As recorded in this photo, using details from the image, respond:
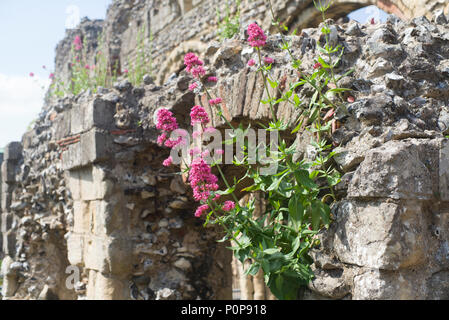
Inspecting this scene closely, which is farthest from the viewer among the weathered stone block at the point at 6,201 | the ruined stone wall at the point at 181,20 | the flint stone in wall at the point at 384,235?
the weathered stone block at the point at 6,201

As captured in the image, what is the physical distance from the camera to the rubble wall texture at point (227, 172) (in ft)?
5.69

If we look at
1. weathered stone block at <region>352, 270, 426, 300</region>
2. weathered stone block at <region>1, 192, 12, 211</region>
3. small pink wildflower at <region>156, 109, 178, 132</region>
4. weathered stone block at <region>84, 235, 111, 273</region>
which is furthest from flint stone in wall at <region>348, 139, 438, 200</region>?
weathered stone block at <region>1, 192, 12, 211</region>

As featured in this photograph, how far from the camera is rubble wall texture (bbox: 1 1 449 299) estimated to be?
173cm

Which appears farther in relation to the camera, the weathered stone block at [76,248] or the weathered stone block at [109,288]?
the weathered stone block at [76,248]

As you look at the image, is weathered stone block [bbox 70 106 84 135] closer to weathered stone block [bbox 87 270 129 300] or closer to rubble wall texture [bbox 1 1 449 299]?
rubble wall texture [bbox 1 1 449 299]

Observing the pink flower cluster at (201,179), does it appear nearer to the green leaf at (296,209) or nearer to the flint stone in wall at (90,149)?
the green leaf at (296,209)

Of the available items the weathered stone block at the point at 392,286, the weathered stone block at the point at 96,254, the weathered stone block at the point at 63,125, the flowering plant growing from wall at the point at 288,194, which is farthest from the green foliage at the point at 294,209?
the weathered stone block at the point at 63,125

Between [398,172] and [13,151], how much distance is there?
5624 millimetres

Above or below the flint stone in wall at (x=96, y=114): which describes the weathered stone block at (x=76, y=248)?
below

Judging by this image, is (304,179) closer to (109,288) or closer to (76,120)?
(109,288)

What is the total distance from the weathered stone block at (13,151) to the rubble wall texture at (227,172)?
1 centimetres

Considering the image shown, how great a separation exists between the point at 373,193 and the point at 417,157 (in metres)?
0.24

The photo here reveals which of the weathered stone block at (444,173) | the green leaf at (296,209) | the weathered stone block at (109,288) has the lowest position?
the weathered stone block at (109,288)

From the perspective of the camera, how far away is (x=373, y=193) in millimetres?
1729
